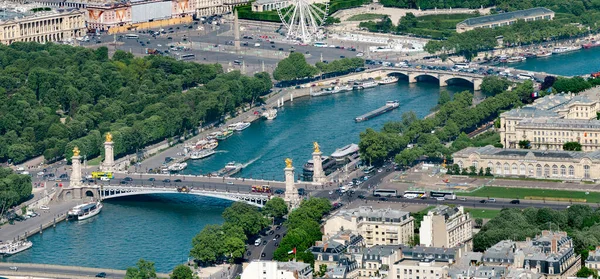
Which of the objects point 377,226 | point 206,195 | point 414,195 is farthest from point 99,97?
→ point 377,226

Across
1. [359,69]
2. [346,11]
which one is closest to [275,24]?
[346,11]

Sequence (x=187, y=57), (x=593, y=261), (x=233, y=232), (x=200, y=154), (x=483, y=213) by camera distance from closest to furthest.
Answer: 1. (x=593, y=261)
2. (x=233, y=232)
3. (x=483, y=213)
4. (x=200, y=154)
5. (x=187, y=57)

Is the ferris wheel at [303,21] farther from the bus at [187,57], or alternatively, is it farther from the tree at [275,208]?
the tree at [275,208]

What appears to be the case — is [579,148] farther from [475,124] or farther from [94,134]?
[94,134]

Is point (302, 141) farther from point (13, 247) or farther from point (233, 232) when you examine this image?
point (13, 247)

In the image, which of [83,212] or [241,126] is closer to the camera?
[83,212]

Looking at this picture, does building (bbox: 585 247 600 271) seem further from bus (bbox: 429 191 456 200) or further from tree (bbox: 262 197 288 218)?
tree (bbox: 262 197 288 218)
